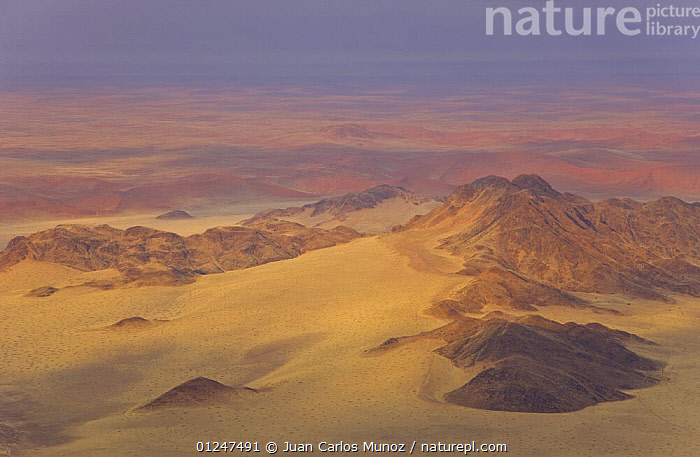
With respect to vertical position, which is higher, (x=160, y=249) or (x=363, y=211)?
(x=160, y=249)

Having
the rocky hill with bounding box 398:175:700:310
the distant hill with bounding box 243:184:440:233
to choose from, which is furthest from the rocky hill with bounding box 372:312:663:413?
the distant hill with bounding box 243:184:440:233

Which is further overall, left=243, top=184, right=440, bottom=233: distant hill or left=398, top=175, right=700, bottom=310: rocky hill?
left=243, top=184, right=440, bottom=233: distant hill

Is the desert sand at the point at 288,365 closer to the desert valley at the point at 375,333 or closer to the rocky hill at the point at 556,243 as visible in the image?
the desert valley at the point at 375,333

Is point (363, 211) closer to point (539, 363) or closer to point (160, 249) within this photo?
point (160, 249)

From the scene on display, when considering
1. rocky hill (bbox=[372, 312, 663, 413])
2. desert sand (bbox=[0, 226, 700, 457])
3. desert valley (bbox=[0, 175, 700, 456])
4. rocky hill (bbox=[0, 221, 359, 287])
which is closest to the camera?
desert sand (bbox=[0, 226, 700, 457])

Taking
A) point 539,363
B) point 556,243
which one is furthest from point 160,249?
point 539,363

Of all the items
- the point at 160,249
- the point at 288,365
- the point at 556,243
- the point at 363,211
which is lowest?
the point at 363,211

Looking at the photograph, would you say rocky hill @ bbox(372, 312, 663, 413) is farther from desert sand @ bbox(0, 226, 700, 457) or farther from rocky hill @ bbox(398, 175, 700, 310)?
rocky hill @ bbox(398, 175, 700, 310)
